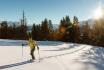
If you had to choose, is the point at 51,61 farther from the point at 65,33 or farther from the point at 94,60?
the point at 65,33

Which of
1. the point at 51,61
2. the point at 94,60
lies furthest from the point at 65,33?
the point at 51,61

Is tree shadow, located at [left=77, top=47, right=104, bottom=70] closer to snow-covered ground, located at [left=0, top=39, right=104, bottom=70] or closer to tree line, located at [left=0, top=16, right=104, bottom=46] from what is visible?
snow-covered ground, located at [left=0, top=39, right=104, bottom=70]

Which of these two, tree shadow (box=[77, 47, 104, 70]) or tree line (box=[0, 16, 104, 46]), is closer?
tree shadow (box=[77, 47, 104, 70])

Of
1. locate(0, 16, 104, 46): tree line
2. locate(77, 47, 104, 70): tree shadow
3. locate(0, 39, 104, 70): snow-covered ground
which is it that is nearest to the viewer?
locate(0, 39, 104, 70): snow-covered ground

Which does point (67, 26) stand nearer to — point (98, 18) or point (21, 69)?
point (98, 18)

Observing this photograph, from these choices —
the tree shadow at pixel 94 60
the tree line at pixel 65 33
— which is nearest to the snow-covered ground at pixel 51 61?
the tree shadow at pixel 94 60

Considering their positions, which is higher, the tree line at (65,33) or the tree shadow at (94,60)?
the tree line at (65,33)

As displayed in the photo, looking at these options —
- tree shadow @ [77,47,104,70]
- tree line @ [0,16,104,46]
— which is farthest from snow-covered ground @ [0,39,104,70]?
tree line @ [0,16,104,46]

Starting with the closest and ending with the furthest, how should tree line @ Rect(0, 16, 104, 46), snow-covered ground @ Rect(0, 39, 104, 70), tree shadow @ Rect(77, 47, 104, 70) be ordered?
snow-covered ground @ Rect(0, 39, 104, 70) < tree shadow @ Rect(77, 47, 104, 70) < tree line @ Rect(0, 16, 104, 46)

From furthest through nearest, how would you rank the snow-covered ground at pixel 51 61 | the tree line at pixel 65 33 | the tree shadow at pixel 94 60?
1. the tree line at pixel 65 33
2. the tree shadow at pixel 94 60
3. the snow-covered ground at pixel 51 61

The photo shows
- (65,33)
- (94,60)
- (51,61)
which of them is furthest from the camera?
(65,33)

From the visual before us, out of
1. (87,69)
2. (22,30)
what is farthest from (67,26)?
(87,69)

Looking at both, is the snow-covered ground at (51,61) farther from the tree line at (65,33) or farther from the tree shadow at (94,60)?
the tree line at (65,33)

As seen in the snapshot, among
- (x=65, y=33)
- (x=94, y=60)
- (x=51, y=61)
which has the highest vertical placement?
(x=65, y=33)
